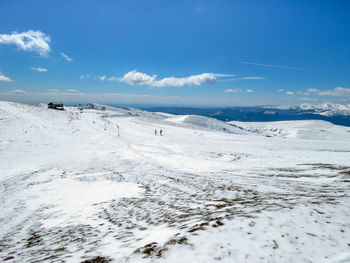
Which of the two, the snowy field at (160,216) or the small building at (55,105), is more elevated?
the small building at (55,105)

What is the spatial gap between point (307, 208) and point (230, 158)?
19.2 meters

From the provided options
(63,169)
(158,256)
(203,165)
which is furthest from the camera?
(203,165)

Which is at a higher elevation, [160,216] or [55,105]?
[55,105]

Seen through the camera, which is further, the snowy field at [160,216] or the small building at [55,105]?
the small building at [55,105]

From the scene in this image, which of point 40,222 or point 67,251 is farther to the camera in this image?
point 40,222

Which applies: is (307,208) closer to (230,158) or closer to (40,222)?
(40,222)

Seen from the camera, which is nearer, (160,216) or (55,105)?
(160,216)

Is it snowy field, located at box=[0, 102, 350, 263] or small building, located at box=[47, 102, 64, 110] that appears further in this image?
small building, located at box=[47, 102, 64, 110]

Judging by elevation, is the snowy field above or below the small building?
below

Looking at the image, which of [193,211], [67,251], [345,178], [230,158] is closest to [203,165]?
[230,158]

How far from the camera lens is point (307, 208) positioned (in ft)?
19.5

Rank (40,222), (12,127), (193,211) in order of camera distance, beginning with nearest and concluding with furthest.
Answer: (193,211) → (40,222) → (12,127)

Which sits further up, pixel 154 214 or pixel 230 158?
pixel 154 214

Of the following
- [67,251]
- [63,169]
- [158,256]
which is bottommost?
[63,169]
